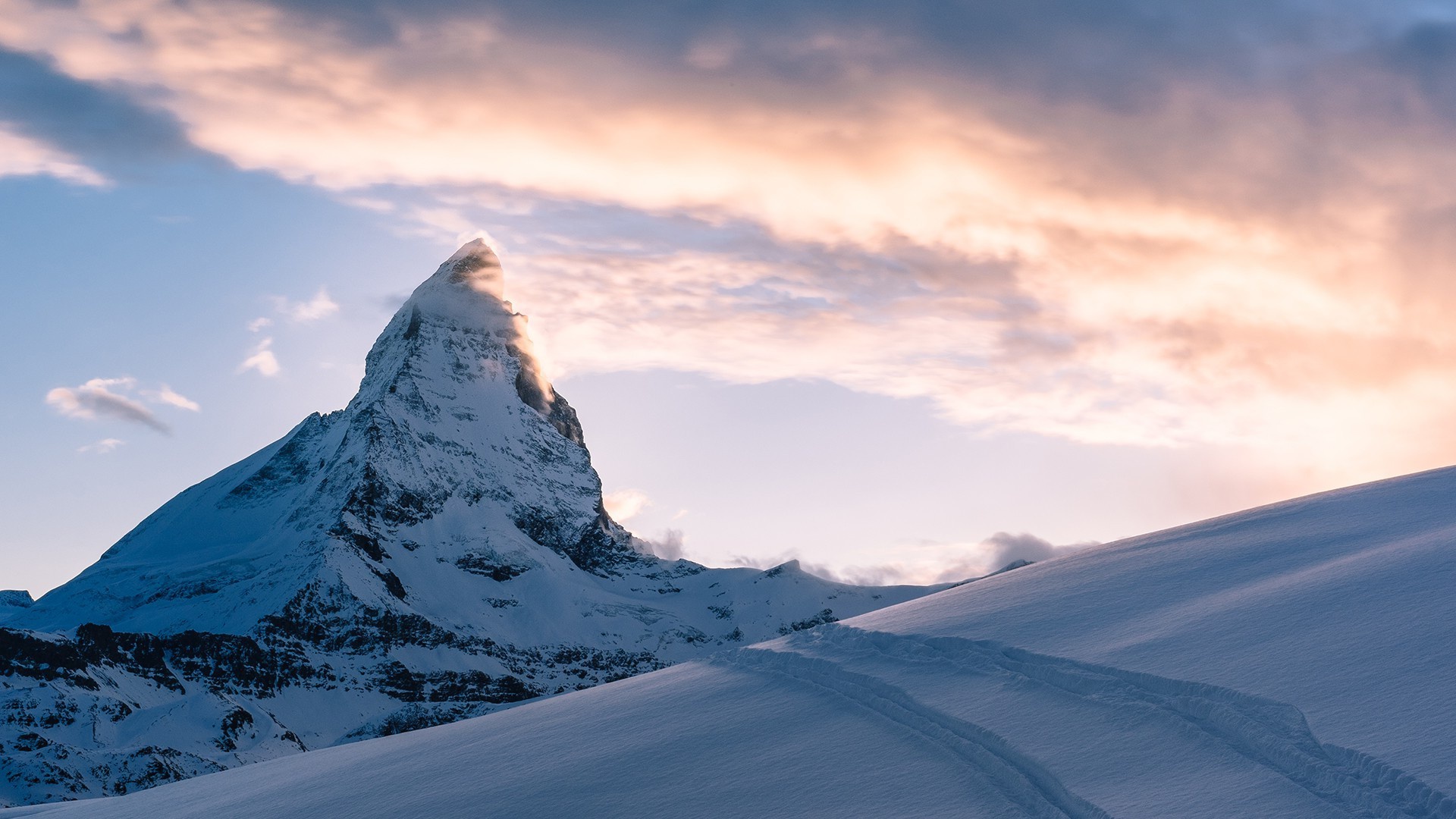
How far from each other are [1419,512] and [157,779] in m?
138

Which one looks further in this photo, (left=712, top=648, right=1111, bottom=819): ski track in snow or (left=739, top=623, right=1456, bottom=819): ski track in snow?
(left=712, top=648, right=1111, bottom=819): ski track in snow

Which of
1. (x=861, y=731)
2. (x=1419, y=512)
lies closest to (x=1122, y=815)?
(x=861, y=731)

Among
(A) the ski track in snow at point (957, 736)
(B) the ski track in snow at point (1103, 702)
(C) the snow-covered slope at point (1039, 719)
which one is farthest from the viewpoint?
(A) the ski track in snow at point (957, 736)

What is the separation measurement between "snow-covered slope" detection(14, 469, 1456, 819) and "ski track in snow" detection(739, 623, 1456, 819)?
0.04 metres

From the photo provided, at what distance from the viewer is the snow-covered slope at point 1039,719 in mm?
13648

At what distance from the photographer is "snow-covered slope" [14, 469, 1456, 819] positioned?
1365cm

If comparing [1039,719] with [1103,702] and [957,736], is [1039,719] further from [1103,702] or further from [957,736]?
[957,736]

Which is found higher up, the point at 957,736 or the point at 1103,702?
the point at 1103,702

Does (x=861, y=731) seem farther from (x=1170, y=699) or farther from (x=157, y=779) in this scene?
(x=157, y=779)

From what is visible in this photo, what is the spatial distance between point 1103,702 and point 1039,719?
3.28ft

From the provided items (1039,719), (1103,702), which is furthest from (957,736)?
(1103,702)

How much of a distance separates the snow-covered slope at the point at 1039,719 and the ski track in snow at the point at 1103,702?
4 cm

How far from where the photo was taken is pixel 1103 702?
53.8 ft

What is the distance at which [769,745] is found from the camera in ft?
57.4
